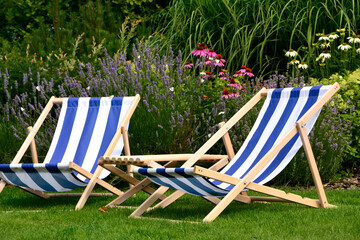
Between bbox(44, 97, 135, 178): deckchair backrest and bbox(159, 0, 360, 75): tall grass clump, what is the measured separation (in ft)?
8.65

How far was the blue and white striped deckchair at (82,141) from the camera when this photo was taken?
4758 mm

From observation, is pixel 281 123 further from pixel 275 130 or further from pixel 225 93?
pixel 225 93

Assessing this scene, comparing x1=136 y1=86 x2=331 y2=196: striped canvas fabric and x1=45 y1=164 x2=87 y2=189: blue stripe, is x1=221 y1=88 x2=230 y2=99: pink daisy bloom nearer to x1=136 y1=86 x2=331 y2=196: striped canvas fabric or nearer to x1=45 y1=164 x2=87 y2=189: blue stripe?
x1=136 y1=86 x2=331 y2=196: striped canvas fabric

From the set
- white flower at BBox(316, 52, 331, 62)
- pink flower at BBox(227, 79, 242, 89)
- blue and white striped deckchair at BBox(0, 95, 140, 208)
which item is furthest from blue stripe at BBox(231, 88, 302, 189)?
white flower at BBox(316, 52, 331, 62)

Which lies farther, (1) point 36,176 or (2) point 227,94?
(2) point 227,94

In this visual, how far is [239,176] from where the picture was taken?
454 cm

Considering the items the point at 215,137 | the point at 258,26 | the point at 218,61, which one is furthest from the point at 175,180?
the point at 258,26

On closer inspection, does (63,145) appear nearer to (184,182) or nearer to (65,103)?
(65,103)

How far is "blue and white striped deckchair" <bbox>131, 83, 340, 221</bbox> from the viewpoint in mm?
4109

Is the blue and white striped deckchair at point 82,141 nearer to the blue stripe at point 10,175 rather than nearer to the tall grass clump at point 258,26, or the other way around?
the blue stripe at point 10,175

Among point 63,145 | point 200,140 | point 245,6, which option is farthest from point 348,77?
point 63,145

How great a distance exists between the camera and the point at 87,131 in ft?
18.1

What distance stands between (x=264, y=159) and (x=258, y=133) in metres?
0.71

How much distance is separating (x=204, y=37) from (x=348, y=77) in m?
2.53
